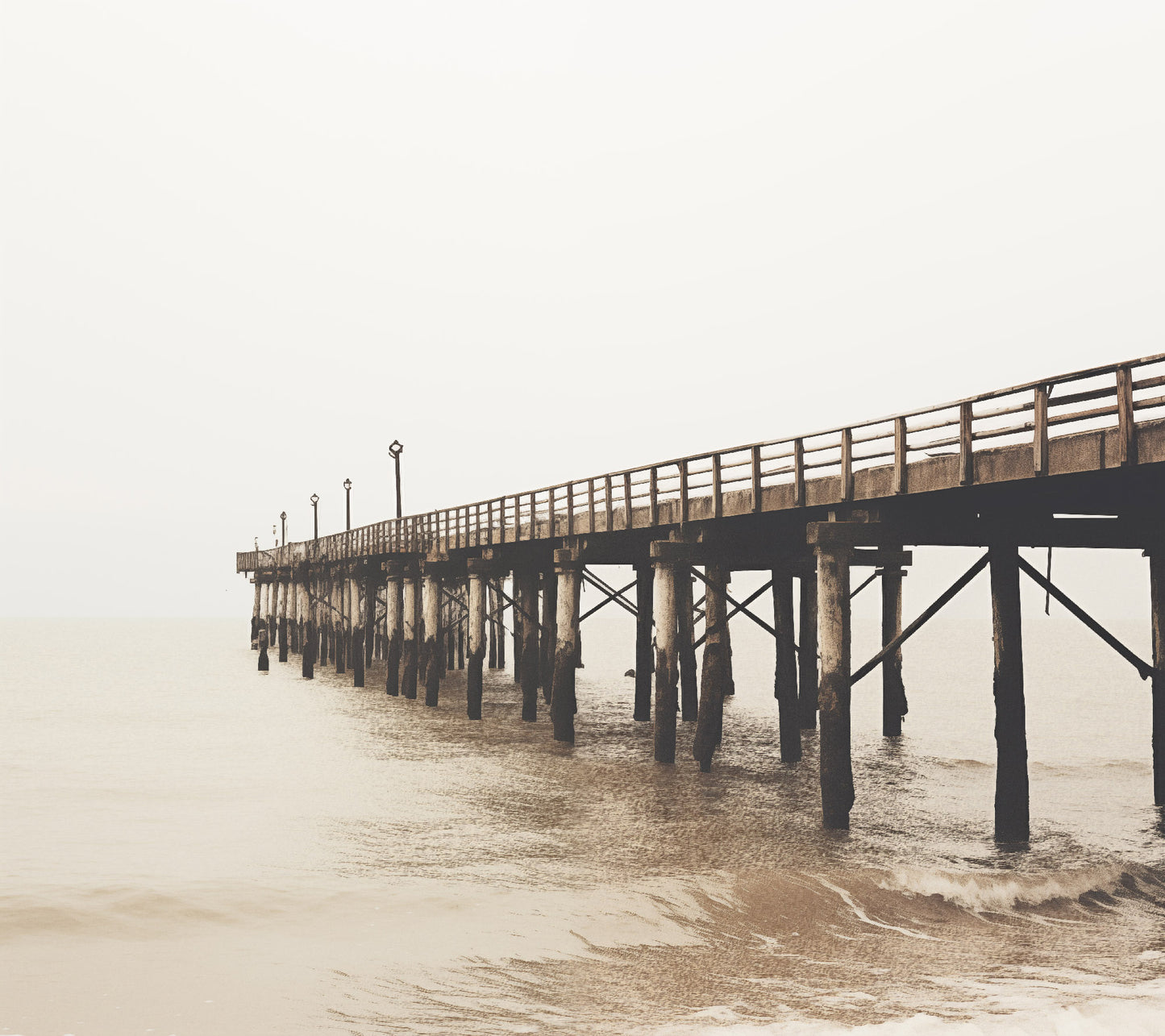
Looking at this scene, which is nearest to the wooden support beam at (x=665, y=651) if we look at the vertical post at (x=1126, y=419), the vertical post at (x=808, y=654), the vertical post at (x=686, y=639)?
the vertical post at (x=686, y=639)

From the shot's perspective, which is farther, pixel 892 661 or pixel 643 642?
pixel 643 642

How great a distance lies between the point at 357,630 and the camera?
3975 cm

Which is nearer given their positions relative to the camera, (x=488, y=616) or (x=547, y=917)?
(x=547, y=917)

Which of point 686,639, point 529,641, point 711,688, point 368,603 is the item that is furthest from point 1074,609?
point 368,603

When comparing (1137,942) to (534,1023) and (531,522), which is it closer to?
(534,1023)

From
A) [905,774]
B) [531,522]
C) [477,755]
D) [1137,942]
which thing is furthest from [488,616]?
[1137,942]

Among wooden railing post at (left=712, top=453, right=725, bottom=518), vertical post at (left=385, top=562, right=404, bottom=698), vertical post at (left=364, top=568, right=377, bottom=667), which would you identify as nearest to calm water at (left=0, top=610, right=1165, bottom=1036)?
wooden railing post at (left=712, top=453, right=725, bottom=518)

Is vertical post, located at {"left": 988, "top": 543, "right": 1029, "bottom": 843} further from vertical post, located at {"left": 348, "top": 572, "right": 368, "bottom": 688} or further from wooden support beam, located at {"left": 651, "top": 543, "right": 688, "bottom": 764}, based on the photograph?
vertical post, located at {"left": 348, "top": 572, "right": 368, "bottom": 688}

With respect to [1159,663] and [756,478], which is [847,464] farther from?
[1159,663]

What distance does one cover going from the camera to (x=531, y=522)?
2503 centimetres

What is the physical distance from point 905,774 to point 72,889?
43.7ft

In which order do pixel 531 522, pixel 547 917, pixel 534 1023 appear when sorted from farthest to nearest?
pixel 531 522 < pixel 547 917 < pixel 534 1023

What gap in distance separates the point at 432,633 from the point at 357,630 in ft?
34.6

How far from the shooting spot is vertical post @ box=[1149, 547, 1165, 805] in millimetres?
15641
